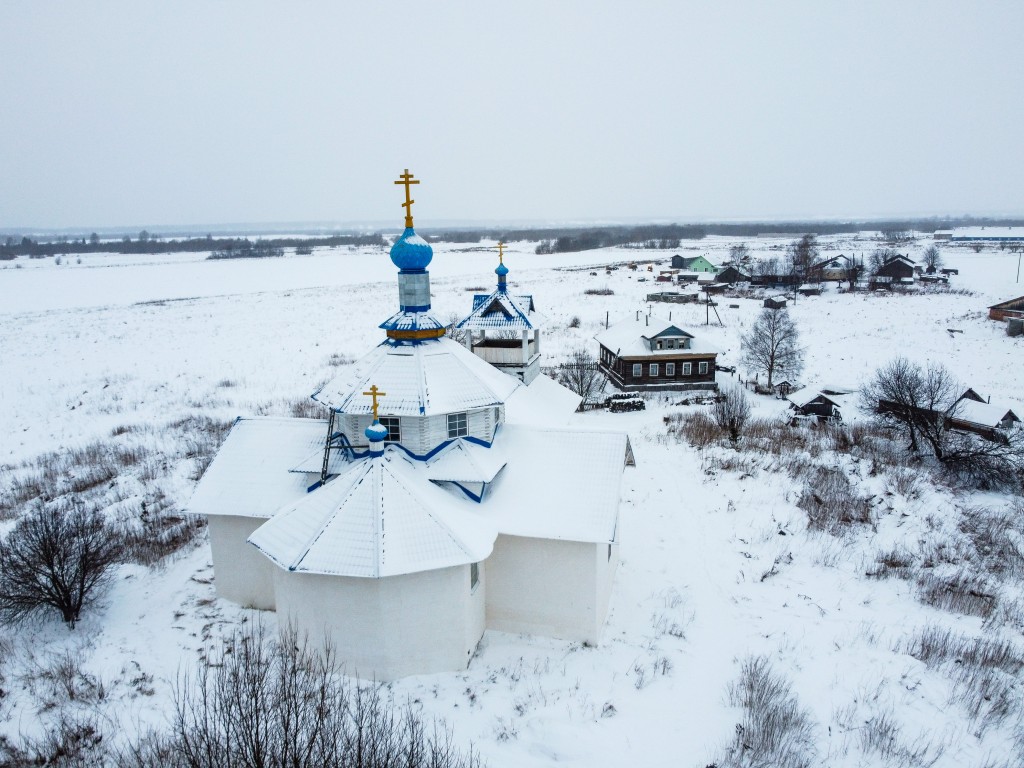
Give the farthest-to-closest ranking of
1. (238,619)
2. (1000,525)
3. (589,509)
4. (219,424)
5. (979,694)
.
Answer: (219,424), (1000,525), (238,619), (589,509), (979,694)

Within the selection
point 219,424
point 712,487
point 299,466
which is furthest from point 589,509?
point 219,424

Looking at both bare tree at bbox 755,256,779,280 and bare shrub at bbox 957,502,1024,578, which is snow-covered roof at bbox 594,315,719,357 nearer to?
bare shrub at bbox 957,502,1024,578

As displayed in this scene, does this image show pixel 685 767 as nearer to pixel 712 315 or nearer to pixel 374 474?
pixel 374 474

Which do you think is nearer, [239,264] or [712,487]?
[712,487]

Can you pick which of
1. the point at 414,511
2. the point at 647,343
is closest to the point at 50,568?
the point at 414,511

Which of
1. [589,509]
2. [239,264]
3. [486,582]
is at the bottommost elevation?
[486,582]

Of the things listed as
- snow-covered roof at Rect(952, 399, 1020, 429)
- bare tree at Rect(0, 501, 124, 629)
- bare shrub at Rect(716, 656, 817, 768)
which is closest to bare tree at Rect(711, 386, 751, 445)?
snow-covered roof at Rect(952, 399, 1020, 429)

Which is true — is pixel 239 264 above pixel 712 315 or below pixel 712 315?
above

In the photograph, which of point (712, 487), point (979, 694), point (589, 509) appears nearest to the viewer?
point (979, 694)
